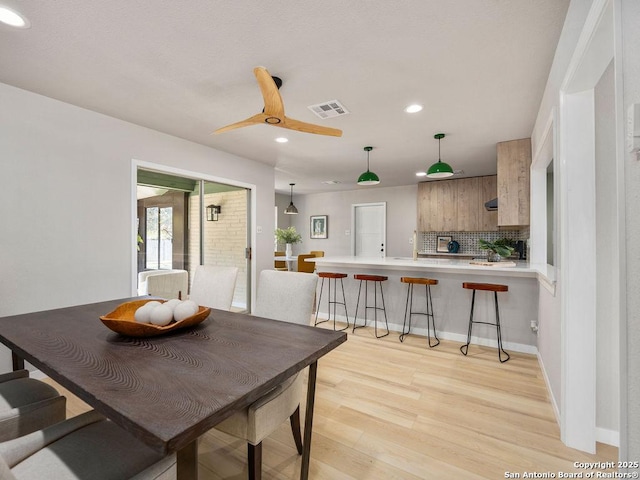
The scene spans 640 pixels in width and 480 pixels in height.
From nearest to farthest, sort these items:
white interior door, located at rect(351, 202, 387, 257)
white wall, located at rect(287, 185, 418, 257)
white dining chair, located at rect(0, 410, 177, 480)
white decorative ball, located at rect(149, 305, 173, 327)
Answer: white dining chair, located at rect(0, 410, 177, 480) < white decorative ball, located at rect(149, 305, 173, 327) < white wall, located at rect(287, 185, 418, 257) < white interior door, located at rect(351, 202, 387, 257)

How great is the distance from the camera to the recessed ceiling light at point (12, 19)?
174 cm

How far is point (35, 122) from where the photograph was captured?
2729 mm

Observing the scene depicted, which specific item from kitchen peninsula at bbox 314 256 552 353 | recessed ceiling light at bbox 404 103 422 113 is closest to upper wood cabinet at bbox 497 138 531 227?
kitchen peninsula at bbox 314 256 552 353

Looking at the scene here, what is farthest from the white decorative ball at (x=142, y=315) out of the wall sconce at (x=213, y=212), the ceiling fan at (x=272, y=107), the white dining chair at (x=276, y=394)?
the wall sconce at (x=213, y=212)

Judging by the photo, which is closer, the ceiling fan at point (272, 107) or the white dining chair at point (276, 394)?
the white dining chair at point (276, 394)

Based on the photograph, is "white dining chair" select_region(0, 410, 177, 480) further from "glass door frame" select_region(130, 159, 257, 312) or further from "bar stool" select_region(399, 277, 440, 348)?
"bar stool" select_region(399, 277, 440, 348)

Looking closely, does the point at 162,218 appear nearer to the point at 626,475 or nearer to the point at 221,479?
the point at 221,479

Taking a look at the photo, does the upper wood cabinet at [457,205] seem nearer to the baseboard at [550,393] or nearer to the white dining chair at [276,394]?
the baseboard at [550,393]

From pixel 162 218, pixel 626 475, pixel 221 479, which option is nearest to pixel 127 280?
pixel 162 218

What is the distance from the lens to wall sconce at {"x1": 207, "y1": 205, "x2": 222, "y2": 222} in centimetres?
451

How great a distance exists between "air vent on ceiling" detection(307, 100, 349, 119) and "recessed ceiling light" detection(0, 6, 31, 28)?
1965 millimetres

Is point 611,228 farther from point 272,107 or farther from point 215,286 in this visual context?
point 215,286

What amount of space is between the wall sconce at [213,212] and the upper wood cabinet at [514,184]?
376cm

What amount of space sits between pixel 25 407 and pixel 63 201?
2.26 m
